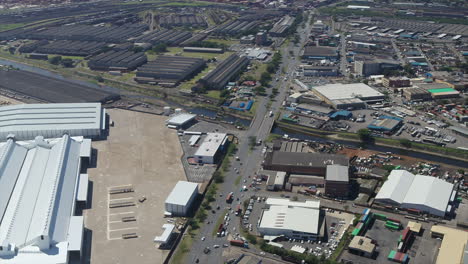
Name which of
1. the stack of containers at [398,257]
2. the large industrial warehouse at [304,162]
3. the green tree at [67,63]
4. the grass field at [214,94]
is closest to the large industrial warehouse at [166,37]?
the green tree at [67,63]

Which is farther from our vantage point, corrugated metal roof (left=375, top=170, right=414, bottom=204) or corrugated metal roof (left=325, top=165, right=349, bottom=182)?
corrugated metal roof (left=325, top=165, right=349, bottom=182)

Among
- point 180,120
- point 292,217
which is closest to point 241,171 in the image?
point 292,217

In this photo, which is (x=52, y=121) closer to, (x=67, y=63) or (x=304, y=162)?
(x=304, y=162)

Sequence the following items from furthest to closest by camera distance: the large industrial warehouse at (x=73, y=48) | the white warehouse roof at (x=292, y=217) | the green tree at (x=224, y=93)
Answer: the large industrial warehouse at (x=73, y=48)
the green tree at (x=224, y=93)
the white warehouse roof at (x=292, y=217)

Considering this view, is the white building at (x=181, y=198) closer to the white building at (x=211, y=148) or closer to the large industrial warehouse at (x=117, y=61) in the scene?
the white building at (x=211, y=148)

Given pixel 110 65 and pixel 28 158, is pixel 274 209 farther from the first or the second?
pixel 110 65

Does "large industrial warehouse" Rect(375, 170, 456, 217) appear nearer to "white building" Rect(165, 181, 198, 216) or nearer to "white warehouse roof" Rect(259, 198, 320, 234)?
"white warehouse roof" Rect(259, 198, 320, 234)

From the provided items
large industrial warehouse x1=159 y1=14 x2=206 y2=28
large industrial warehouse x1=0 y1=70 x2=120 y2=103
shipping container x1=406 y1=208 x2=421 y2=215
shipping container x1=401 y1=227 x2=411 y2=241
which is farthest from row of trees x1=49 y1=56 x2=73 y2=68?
shipping container x1=401 y1=227 x2=411 y2=241
